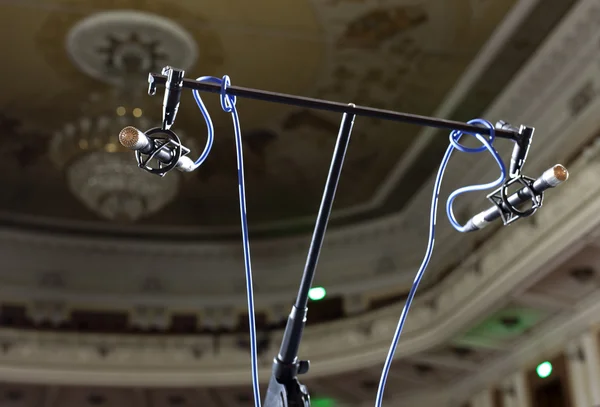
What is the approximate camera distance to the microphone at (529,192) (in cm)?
165

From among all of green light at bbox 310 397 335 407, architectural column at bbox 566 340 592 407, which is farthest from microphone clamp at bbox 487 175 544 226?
green light at bbox 310 397 335 407

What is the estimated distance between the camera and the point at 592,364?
23.6 ft

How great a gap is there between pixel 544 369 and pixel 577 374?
0.52m

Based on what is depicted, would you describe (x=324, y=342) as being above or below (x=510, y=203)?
above

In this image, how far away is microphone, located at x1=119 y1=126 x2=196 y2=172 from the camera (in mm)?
1524

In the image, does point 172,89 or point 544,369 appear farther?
point 544,369

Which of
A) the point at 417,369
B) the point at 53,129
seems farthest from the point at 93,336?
the point at 417,369

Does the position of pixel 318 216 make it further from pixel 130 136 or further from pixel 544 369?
pixel 544 369

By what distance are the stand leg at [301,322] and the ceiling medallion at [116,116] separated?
6.08 m

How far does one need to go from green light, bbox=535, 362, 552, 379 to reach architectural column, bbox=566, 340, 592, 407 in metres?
0.30

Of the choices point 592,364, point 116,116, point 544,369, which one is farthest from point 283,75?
point 592,364

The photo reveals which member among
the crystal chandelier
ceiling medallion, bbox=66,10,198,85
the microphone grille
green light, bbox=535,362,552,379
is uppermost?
ceiling medallion, bbox=66,10,198,85


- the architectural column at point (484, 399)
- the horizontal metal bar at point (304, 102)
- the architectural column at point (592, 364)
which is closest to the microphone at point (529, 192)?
the horizontal metal bar at point (304, 102)

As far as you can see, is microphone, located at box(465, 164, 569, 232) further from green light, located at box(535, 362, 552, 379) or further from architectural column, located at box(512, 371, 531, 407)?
architectural column, located at box(512, 371, 531, 407)
